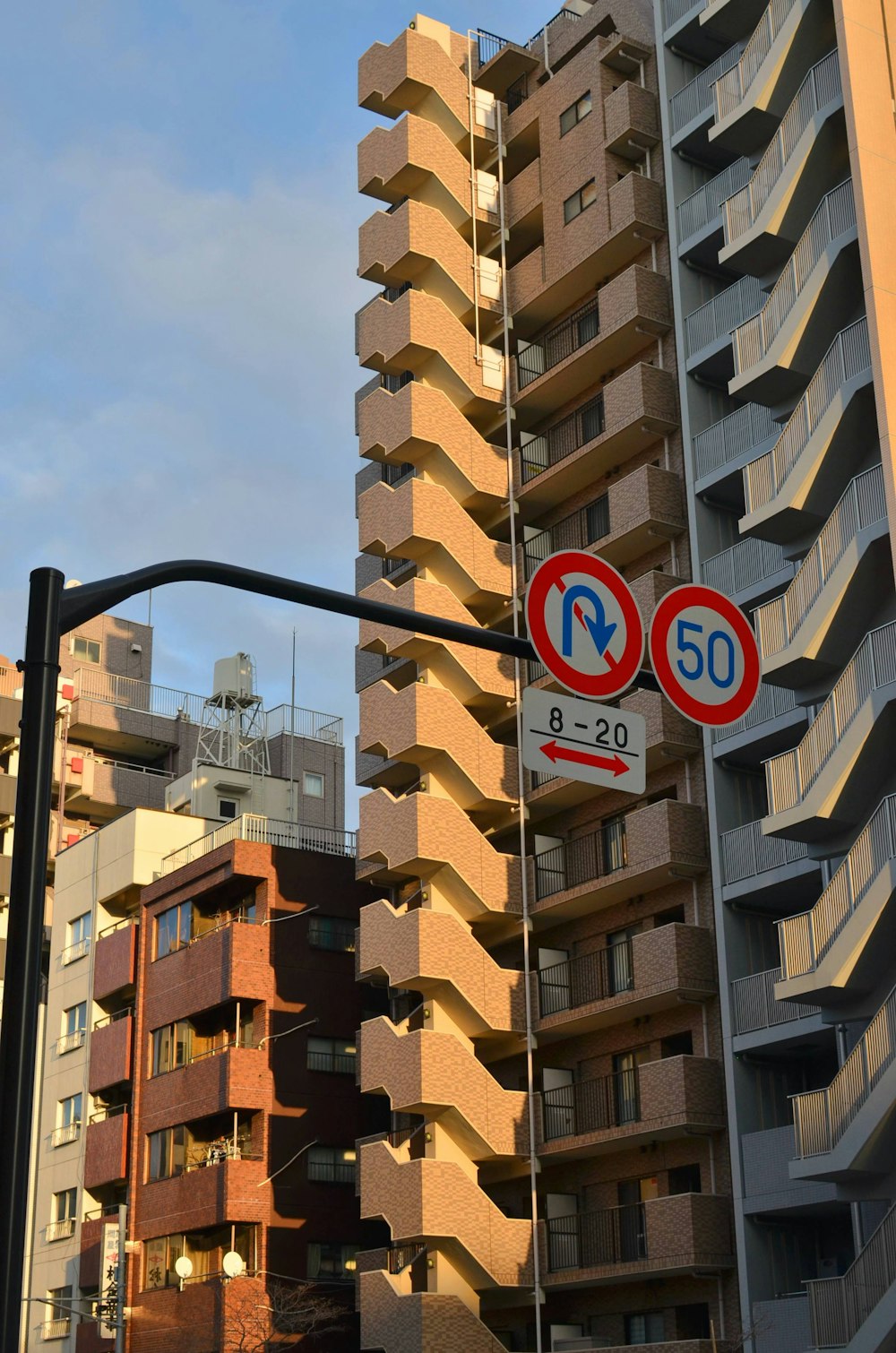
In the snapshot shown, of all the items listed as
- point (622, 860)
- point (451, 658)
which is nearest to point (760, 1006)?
point (622, 860)

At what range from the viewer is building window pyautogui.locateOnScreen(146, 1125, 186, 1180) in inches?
2258

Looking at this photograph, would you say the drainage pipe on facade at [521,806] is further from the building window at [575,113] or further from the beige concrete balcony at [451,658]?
the building window at [575,113]

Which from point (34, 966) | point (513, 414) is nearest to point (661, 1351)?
point (513, 414)

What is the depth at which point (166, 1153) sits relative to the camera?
190 ft

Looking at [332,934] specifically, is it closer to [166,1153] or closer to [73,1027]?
[166,1153]

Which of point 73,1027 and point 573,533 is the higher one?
point 573,533

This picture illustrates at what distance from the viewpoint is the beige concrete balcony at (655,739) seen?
45188 millimetres

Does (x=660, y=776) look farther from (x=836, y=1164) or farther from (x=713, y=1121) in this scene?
(x=836, y=1164)

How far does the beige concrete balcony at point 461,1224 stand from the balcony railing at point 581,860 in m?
8.18

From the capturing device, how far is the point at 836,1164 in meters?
33.3

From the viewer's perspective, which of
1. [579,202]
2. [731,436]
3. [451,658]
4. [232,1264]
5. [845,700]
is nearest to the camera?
[845,700]

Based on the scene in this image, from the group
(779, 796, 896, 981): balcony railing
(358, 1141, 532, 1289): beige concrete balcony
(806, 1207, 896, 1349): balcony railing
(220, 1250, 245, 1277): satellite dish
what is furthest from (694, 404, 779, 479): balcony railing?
(220, 1250, 245, 1277): satellite dish

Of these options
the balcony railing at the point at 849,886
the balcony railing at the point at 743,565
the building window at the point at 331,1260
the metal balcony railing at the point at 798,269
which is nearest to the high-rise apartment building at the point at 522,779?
the balcony railing at the point at 743,565

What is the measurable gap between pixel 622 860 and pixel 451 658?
8.23 metres
